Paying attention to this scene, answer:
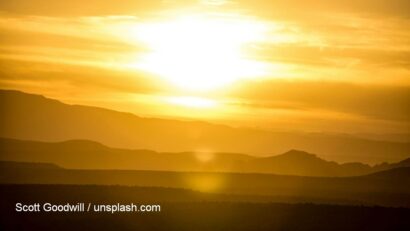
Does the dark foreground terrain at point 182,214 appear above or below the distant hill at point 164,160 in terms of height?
below

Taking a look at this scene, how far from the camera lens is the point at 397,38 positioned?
190 inches

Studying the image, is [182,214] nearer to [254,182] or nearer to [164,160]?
[164,160]

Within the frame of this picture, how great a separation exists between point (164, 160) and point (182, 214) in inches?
11.7

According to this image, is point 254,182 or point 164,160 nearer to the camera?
point 164,160

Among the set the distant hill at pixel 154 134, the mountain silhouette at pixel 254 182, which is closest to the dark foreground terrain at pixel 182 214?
the mountain silhouette at pixel 254 182

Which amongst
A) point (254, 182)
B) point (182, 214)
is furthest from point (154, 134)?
point (254, 182)

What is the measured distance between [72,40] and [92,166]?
644mm

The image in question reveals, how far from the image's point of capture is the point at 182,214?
4.71 m

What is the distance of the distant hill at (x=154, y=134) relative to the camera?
4.56m

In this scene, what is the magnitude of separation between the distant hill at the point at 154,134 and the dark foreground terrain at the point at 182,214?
0.81 feet

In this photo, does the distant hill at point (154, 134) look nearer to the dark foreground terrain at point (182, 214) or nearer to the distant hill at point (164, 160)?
the distant hill at point (164, 160)

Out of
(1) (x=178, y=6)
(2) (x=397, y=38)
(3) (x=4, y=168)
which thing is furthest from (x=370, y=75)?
(3) (x=4, y=168)

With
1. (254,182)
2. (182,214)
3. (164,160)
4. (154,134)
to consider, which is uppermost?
(154,134)

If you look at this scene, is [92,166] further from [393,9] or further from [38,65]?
[393,9]
